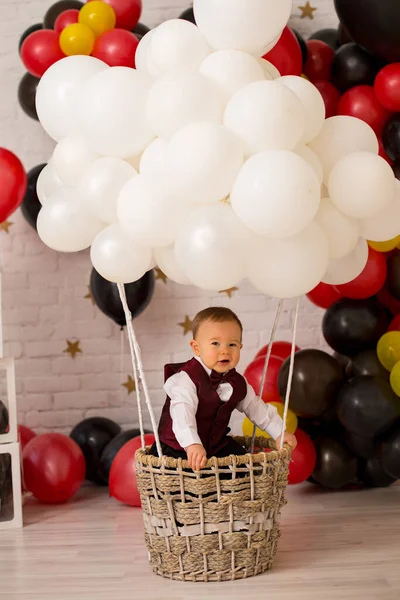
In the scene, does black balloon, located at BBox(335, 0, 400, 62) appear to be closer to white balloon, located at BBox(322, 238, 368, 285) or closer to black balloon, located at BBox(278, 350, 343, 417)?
white balloon, located at BBox(322, 238, 368, 285)

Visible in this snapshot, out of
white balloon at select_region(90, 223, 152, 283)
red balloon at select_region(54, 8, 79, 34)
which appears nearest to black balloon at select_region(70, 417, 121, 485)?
white balloon at select_region(90, 223, 152, 283)

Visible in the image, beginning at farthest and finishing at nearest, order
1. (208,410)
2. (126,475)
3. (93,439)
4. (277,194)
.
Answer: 1. (93,439)
2. (126,475)
3. (208,410)
4. (277,194)

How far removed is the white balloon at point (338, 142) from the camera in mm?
2041

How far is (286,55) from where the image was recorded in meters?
2.80

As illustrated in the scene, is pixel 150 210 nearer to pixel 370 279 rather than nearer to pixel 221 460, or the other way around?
pixel 221 460

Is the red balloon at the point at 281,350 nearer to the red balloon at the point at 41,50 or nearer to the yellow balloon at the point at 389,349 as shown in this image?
the yellow balloon at the point at 389,349

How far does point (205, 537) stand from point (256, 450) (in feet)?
1.48

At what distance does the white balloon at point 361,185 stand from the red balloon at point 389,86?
2.70 feet

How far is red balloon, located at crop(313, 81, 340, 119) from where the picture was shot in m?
2.88

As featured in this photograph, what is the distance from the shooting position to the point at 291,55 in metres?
2.81

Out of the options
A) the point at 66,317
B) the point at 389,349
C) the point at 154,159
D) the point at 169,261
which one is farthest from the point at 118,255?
the point at 66,317

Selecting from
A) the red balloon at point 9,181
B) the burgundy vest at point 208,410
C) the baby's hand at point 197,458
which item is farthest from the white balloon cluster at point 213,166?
the red balloon at point 9,181

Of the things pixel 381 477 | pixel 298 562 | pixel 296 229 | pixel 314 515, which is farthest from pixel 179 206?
pixel 381 477

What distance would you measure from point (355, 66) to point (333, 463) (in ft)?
4.66
